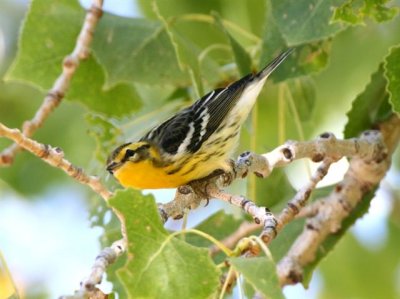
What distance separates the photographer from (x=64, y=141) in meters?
3.25

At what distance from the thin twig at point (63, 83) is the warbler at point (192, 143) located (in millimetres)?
271

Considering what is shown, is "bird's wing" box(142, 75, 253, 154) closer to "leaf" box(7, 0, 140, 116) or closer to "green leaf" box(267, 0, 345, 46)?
"leaf" box(7, 0, 140, 116)

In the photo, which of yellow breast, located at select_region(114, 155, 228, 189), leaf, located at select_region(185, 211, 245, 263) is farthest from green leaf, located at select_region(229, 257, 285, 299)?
leaf, located at select_region(185, 211, 245, 263)

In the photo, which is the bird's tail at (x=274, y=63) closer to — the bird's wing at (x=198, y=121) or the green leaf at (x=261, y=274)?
the bird's wing at (x=198, y=121)

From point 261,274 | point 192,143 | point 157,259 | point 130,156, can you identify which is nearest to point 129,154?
point 130,156

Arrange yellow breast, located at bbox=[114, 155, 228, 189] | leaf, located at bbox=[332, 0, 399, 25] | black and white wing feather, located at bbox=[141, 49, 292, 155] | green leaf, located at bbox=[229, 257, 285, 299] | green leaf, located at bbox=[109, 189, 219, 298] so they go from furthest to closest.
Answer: black and white wing feather, located at bbox=[141, 49, 292, 155]
yellow breast, located at bbox=[114, 155, 228, 189]
leaf, located at bbox=[332, 0, 399, 25]
green leaf, located at bbox=[109, 189, 219, 298]
green leaf, located at bbox=[229, 257, 285, 299]

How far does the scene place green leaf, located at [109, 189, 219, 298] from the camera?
164 cm

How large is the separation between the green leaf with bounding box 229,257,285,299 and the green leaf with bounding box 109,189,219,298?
13cm

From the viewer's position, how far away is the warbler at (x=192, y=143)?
2500 millimetres

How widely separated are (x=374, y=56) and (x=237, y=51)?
1.11 m

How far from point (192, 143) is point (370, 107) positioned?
0.52 m

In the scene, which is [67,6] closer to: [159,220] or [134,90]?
[134,90]

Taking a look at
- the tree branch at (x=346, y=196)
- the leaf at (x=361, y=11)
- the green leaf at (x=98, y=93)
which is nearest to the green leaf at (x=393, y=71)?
Answer: the leaf at (x=361, y=11)

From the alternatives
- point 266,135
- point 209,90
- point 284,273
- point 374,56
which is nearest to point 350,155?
point 284,273
